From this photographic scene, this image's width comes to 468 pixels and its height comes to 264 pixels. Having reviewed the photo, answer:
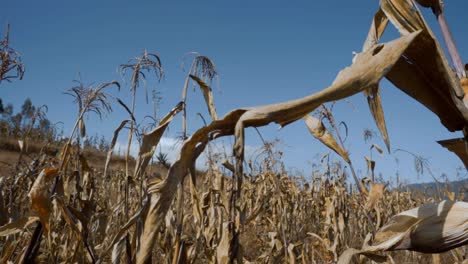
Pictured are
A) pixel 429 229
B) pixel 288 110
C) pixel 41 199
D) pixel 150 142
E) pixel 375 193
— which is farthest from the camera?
pixel 375 193

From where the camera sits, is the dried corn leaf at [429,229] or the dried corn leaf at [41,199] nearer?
the dried corn leaf at [429,229]

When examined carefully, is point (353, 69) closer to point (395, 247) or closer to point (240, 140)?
point (240, 140)

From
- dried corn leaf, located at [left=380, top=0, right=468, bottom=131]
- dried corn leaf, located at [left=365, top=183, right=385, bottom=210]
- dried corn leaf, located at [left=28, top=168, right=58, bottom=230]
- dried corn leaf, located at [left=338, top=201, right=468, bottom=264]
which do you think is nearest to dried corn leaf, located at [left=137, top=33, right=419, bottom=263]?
dried corn leaf, located at [left=380, top=0, right=468, bottom=131]

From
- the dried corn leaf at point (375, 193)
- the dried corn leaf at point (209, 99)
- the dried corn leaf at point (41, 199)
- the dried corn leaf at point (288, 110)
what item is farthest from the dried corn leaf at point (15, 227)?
the dried corn leaf at point (375, 193)

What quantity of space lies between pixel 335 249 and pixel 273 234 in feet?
1.75

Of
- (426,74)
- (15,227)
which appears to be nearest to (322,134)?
(426,74)

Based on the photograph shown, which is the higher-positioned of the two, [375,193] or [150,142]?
[150,142]

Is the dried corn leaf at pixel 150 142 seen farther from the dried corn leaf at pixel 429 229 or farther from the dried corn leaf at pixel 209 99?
the dried corn leaf at pixel 429 229

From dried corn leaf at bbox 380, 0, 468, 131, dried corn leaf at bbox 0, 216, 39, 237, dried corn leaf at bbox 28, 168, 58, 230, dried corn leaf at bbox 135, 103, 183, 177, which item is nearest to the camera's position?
dried corn leaf at bbox 380, 0, 468, 131

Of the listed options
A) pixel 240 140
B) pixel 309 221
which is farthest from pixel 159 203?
pixel 309 221

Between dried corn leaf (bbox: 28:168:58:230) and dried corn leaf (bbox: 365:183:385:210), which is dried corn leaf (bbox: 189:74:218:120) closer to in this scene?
dried corn leaf (bbox: 28:168:58:230)

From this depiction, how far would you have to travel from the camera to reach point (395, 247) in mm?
896

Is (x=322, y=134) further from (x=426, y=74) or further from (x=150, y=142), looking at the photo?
(x=150, y=142)

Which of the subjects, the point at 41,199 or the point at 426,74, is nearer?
the point at 426,74
